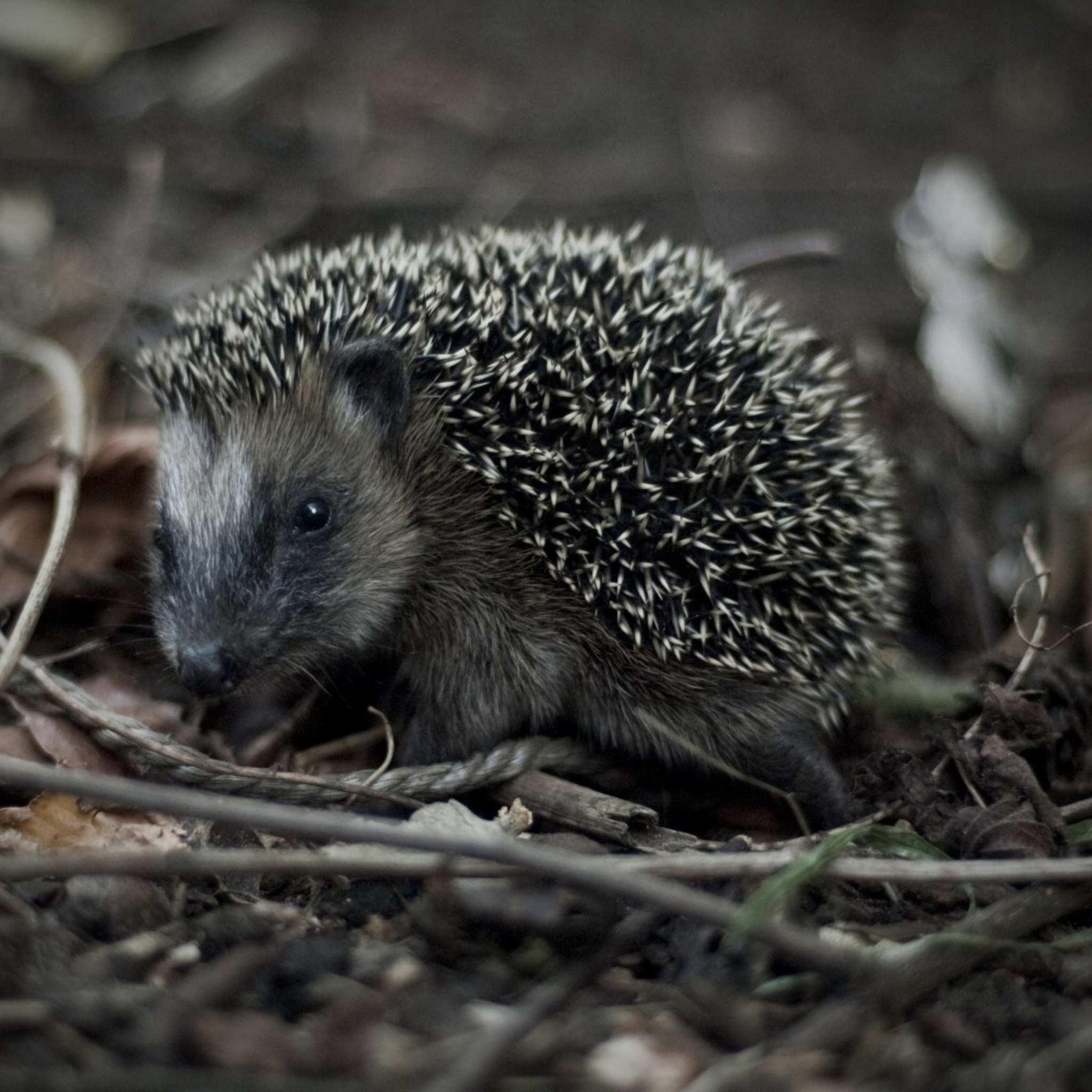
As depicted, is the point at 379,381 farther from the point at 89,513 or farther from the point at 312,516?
the point at 89,513

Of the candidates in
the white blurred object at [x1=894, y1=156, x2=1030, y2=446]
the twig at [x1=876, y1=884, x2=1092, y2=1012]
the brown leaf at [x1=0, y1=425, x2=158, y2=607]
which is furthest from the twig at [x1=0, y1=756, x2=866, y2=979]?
the white blurred object at [x1=894, y1=156, x2=1030, y2=446]

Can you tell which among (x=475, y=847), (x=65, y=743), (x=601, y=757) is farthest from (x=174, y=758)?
(x=601, y=757)

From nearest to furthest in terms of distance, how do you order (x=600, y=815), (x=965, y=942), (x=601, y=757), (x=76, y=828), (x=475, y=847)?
(x=475, y=847), (x=965, y=942), (x=76, y=828), (x=600, y=815), (x=601, y=757)

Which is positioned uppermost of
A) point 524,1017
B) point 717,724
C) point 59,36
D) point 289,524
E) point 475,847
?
point 59,36

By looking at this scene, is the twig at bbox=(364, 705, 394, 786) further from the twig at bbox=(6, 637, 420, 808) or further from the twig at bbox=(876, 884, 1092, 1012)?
the twig at bbox=(876, 884, 1092, 1012)

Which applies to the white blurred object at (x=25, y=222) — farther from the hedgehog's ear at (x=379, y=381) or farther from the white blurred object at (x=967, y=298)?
the white blurred object at (x=967, y=298)

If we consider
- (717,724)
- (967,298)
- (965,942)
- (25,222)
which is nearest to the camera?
(965,942)
